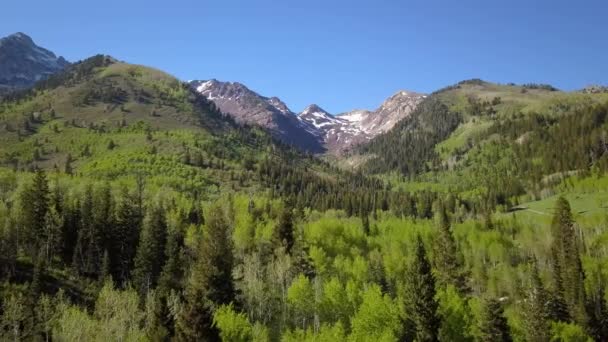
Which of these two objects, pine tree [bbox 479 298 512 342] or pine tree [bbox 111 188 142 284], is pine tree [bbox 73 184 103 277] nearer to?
pine tree [bbox 111 188 142 284]

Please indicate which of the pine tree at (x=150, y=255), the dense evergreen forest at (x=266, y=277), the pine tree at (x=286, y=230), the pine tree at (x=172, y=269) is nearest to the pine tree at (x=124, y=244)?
the dense evergreen forest at (x=266, y=277)

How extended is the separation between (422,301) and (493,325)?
13.9m

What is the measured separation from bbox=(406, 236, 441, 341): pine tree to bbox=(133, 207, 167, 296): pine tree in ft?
179

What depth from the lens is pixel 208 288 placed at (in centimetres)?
8312

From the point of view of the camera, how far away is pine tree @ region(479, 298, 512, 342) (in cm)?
7644

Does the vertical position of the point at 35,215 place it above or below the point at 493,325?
above

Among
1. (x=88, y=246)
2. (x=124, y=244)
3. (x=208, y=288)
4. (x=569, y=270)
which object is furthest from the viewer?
(x=124, y=244)

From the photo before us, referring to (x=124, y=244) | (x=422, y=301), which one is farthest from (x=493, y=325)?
(x=124, y=244)

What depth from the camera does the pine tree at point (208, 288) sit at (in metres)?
56.0

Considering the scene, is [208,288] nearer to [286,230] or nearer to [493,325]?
[286,230]

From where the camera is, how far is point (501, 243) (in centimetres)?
17025

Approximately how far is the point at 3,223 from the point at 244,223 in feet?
186

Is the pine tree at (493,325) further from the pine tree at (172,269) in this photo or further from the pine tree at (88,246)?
the pine tree at (88,246)

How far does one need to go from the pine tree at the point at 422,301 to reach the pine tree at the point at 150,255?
179ft
